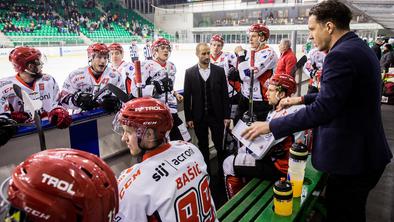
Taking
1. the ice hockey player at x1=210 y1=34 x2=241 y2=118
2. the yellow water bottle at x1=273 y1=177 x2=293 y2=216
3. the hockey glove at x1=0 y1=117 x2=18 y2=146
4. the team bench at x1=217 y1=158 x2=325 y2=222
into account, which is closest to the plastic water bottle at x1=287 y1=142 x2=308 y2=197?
the team bench at x1=217 y1=158 x2=325 y2=222

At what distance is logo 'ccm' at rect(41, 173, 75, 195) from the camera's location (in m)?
0.70

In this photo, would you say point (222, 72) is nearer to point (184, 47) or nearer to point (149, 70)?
point (149, 70)

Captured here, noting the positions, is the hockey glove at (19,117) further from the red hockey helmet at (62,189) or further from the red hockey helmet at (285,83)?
the red hockey helmet at (285,83)

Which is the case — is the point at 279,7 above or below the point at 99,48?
above

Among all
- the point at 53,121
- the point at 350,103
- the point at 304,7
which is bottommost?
the point at 53,121

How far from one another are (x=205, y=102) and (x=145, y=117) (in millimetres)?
2085

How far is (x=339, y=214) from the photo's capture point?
5.83ft

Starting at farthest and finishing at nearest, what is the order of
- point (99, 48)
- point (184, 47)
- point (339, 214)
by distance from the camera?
point (184, 47), point (99, 48), point (339, 214)

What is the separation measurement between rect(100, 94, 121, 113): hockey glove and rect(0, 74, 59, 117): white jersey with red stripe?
620 millimetres

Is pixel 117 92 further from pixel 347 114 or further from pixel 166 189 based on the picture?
pixel 347 114

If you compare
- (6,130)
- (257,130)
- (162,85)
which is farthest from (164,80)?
(257,130)

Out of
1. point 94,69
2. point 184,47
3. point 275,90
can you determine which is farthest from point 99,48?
point 184,47

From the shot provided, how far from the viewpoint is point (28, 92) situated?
2824 millimetres

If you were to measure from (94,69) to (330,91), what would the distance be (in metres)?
2.55
